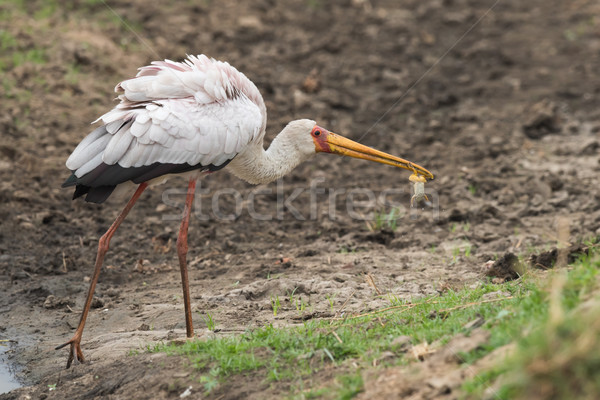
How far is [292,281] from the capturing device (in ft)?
19.8

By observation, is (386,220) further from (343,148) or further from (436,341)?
(436,341)

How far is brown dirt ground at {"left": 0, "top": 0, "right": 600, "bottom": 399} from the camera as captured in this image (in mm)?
5812

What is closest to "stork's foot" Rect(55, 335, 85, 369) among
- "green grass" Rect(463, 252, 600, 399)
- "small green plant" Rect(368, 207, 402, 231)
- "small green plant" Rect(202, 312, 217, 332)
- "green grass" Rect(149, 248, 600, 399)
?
"green grass" Rect(149, 248, 600, 399)

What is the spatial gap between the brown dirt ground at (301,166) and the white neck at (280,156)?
837mm

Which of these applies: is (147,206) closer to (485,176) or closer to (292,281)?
(292,281)

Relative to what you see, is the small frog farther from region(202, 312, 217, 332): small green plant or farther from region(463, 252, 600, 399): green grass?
region(463, 252, 600, 399): green grass

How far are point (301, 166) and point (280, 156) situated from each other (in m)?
2.59

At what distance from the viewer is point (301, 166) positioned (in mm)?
8797

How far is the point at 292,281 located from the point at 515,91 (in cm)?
579

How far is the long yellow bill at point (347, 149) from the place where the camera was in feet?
20.4

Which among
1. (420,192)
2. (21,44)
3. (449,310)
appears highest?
(21,44)

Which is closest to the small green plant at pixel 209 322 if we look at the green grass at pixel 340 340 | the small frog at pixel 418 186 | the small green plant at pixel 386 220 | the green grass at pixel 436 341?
the green grass at pixel 340 340

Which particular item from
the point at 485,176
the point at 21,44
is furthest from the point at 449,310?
the point at 21,44

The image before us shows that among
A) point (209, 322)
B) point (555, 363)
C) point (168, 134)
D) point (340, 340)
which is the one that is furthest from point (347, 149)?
point (555, 363)
